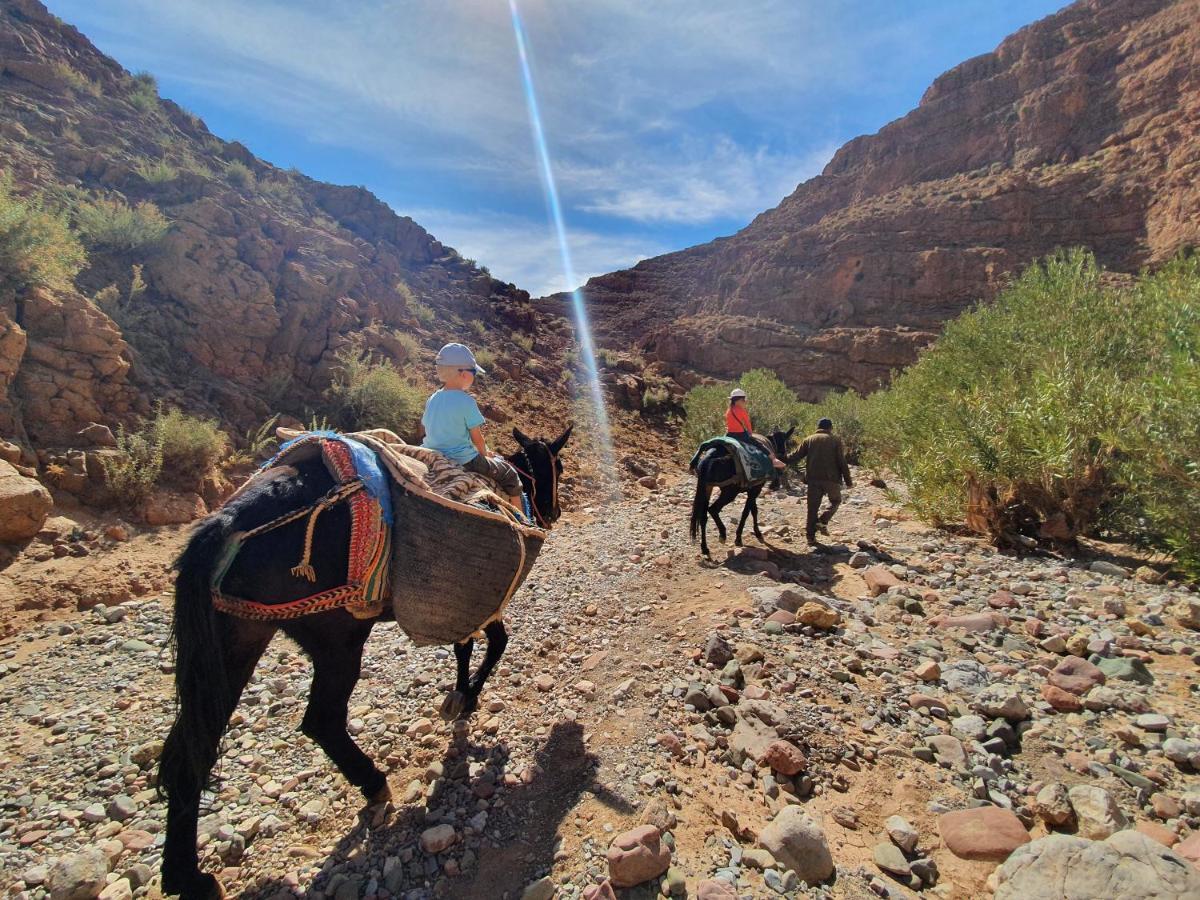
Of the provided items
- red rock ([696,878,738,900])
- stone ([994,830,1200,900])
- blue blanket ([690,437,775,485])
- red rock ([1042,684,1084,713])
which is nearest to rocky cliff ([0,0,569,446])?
red rock ([696,878,738,900])

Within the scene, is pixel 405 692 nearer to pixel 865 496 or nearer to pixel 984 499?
pixel 984 499

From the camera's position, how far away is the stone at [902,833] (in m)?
2.09

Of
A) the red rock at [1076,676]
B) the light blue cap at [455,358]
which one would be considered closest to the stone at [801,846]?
the red rock at [1076,676]

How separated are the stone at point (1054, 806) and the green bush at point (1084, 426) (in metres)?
3.67

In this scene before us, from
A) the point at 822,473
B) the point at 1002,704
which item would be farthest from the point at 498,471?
the point at 822,473

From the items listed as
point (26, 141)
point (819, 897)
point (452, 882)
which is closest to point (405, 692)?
point (452, 882)

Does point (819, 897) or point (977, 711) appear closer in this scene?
point (819, 897)

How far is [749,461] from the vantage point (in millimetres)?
6945

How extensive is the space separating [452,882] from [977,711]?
2.80m

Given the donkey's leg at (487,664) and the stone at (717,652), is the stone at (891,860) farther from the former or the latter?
the donkey's leg at (487,664)

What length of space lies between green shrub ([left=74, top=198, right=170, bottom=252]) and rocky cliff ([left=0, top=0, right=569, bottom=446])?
0.34 ft

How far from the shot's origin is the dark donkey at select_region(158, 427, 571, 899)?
222cm

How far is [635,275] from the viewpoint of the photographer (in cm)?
6291

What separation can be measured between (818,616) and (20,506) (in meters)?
7.19
